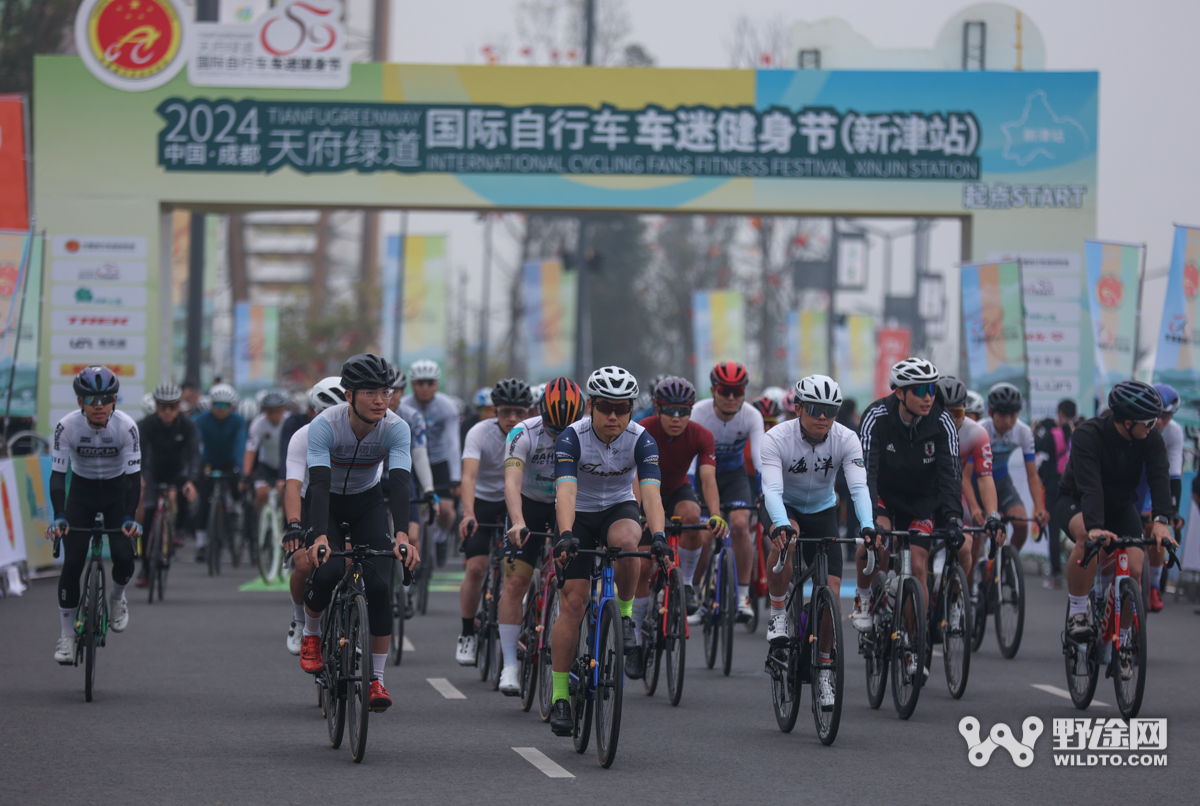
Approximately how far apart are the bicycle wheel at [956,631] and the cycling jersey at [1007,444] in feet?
12.2

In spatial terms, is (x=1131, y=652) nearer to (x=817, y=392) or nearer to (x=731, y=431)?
(x=817, y=392)

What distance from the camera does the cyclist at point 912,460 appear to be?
9953mm

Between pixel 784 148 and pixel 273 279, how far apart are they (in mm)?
→ 149790

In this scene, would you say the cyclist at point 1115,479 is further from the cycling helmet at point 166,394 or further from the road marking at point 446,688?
Answer: the cycling helmet at point 166,394

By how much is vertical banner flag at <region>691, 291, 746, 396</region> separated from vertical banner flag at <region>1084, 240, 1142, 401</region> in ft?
74.7

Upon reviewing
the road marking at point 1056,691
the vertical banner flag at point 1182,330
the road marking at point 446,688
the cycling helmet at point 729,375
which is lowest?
the road marking at point 446,688

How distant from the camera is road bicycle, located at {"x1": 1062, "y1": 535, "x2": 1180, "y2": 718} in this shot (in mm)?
9102

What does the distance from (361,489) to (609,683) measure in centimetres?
181

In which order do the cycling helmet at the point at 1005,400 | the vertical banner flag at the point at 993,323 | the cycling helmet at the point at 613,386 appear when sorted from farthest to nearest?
the vertical banner flag at the point at 993,323 < the cycling helmet at the point at 1005,400 < the cycling helmet at the point at 613,386

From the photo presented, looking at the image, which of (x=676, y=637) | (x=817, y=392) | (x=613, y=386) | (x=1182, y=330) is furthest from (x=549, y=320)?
(x=613, y=386)

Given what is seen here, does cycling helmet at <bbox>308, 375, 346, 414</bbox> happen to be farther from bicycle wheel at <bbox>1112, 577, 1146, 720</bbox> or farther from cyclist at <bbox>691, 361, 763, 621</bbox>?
bicycle wheel at <bbox>1112, 577, 1146, 720</bbox>

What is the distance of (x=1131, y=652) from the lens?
30.2 feet

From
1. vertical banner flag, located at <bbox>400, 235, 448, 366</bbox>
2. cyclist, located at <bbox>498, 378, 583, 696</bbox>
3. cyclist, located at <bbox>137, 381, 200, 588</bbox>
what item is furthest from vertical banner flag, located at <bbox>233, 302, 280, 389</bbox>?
cyclist, located at <bbox>498, 378, 583, 696</bbox>

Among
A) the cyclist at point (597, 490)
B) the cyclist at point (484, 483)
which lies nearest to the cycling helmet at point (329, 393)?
the cyclist at point (484, 483)
